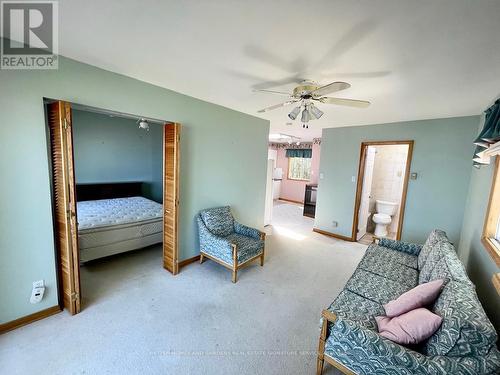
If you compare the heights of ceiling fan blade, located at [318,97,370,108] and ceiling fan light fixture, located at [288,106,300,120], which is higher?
ceiling fan blade, located at [318,97,370,108]

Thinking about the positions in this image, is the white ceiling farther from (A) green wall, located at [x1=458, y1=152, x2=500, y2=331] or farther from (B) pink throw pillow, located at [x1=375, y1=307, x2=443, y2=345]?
(B) pink throw pillow, located at [x1=375, y1=307, x2=443, y2=345]

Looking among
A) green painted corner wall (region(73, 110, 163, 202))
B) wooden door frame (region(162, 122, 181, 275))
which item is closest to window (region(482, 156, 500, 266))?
wooden door frame (region(162, 122, 181, 275))

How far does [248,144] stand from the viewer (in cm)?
389

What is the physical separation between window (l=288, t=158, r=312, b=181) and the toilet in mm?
3222

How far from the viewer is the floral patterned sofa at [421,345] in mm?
1039

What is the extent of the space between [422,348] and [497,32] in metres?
1.96

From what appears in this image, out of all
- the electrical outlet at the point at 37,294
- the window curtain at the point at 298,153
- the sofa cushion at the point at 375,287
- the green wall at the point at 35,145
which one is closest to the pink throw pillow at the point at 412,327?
the sofa cushion at the point at 375,287

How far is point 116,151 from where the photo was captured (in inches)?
189

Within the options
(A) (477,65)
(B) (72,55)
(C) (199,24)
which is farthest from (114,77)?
(A) (477,65)

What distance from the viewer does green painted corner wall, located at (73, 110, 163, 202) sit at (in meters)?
4.39

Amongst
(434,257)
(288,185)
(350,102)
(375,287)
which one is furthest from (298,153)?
(375,287)

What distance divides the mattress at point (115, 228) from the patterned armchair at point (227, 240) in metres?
0.84

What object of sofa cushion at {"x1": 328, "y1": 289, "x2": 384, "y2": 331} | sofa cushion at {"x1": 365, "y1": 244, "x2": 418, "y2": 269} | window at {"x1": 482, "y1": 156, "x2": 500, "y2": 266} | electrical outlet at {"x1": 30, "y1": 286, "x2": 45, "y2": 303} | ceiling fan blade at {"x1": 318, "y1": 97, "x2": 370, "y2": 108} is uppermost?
ceiling fan blade at {"x1": 318, "y1": 97, "x2": 370, "y2": 108}

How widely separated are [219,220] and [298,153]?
212 inches
